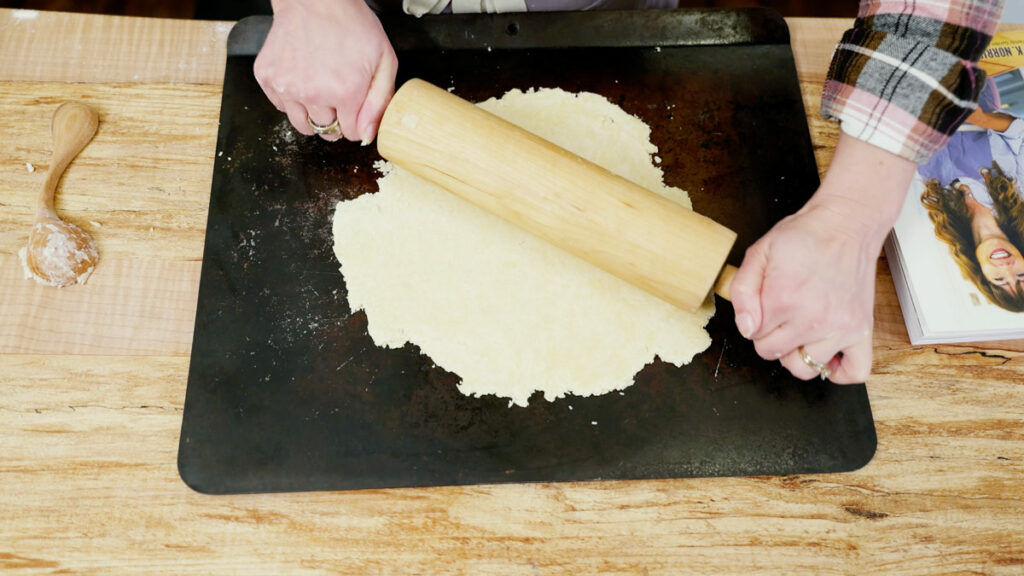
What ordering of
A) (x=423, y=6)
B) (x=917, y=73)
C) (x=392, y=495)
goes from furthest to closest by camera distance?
(x=423, y=6)
(x=392, y=495)
(x=917, y=73)

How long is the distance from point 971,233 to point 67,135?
1762mm

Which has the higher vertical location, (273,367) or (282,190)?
(282,190)

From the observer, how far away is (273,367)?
1200mm

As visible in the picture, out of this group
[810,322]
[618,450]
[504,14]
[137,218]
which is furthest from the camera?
[504,14]

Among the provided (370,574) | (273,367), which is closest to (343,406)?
(273,367)

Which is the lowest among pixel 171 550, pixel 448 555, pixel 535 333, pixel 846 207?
pixel 171 550

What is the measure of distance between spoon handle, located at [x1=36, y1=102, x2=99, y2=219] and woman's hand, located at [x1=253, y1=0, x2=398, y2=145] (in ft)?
1.40

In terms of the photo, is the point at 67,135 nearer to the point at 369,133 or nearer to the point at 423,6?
the point at 369,133

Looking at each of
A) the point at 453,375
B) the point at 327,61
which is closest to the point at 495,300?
the point at 453,375

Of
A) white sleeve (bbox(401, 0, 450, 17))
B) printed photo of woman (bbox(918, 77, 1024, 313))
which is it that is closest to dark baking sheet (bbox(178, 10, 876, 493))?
white sleeve (bbox(401, 0, 450, 17))

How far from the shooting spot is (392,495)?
1.13m

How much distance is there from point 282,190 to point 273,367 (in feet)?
1.19

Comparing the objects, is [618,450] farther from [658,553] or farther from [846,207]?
[846,207]

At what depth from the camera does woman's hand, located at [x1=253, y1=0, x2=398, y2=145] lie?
45.4 inches
